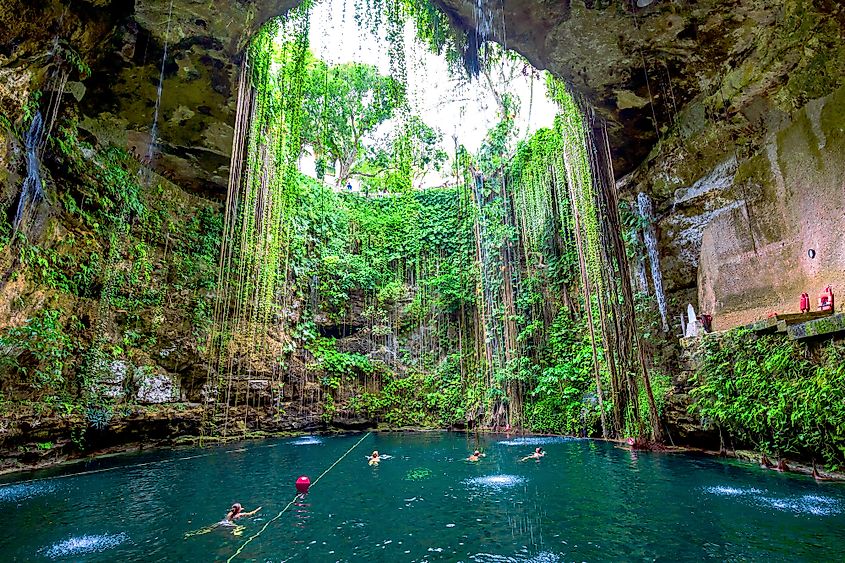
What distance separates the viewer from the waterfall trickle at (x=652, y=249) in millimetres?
8234

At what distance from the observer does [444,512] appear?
13.8 feet

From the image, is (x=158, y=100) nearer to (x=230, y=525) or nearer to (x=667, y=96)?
(x=230, y=525)

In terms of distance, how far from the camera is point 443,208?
48.2 ft

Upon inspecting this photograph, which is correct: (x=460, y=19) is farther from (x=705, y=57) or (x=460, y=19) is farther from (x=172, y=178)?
(x=172, y=178)

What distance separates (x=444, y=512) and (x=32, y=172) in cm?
747

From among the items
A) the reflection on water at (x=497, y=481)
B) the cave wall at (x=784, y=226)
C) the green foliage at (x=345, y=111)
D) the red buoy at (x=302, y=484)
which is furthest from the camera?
the green foliage at (x=345, y=111)

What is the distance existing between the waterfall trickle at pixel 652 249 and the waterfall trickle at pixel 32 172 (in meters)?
10.0

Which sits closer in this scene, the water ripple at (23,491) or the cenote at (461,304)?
the cenote at (461,304)

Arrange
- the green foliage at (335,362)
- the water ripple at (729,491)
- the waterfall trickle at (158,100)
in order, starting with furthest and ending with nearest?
the green foliage at (335,362) < the waterfall trickle at (158,100) < the water ripple at (729,491)

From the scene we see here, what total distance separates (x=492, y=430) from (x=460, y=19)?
8.67m

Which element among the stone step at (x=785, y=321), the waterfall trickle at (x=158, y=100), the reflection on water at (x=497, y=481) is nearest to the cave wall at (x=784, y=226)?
the stone step at (x=785, y=321)

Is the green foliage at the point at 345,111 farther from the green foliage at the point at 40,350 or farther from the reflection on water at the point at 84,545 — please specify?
the reflection on water at the point at 84,545

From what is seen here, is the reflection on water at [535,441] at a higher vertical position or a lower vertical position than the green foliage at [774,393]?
lower

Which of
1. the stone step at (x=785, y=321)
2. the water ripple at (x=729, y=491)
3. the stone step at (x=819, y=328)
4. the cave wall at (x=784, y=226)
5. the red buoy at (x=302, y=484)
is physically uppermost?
the cave wall at (x=784, y=226)
